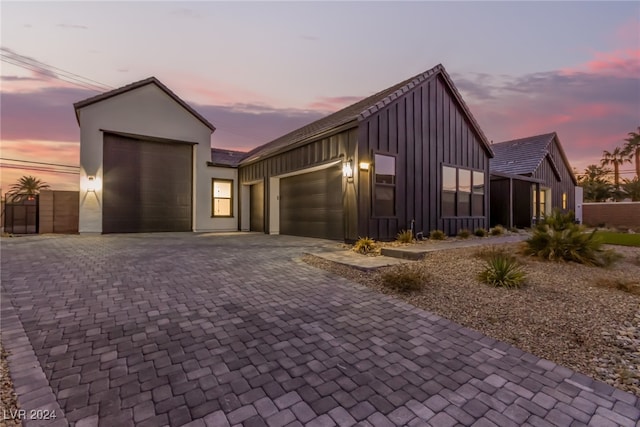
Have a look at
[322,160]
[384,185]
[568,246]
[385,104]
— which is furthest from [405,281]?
[385,104]

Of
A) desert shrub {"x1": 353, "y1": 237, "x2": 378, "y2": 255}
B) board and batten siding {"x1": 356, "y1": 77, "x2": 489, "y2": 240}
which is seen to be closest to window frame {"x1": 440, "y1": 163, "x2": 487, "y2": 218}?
board and batten siding {"x1": 356, "y1": 77, "x2": 489, "y2": 240}

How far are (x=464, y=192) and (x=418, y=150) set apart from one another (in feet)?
9.63

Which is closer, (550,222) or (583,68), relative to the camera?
(550,222)

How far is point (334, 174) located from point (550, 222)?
19.1 ft

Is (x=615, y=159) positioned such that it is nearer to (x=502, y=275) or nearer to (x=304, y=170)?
(x=304, y=170)

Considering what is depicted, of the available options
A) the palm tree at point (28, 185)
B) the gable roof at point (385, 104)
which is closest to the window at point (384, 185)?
the gable roof at point (385, 104)

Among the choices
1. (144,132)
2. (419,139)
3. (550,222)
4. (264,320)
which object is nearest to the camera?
(264,320)

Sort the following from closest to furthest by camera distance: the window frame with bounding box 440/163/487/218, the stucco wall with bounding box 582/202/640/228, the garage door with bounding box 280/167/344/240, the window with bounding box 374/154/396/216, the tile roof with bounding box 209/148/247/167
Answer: the window with bounding box 374/154/396/216 < the garage door with bounding box 280/167/344/240 < the window frame with bounding box 440/163/487/218 < the tile roof with bounding box 209/148/247/167 < the stucco wall with bounding box 582/202/640/228

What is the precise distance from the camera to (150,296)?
3736mm

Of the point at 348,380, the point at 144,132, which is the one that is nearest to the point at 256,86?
the point at 144,132

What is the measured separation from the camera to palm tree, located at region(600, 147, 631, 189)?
A: 28.3 m

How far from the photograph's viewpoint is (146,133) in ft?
39.7

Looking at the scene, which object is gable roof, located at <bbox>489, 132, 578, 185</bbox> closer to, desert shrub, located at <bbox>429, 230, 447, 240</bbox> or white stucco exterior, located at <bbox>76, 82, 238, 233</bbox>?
desert shrub, located at <bbox>429, 230, 447, 240</bbox>

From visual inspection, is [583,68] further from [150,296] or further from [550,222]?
[150,296]
